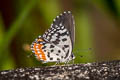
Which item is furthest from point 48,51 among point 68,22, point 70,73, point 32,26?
point 32,26

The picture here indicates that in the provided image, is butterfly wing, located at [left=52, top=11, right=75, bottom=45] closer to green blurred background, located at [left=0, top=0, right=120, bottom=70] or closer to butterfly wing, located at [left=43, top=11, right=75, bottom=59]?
butterfly wing, located at [left=43, top=11, right=75, bottom=59]

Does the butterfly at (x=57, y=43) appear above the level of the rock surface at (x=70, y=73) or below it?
above

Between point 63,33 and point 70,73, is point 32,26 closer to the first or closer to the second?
point 63,33

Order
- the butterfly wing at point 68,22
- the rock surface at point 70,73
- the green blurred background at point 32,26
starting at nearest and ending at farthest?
the rock surface at point 70,73
the butterfly wing at point 68,22
the green blurred background at point 32,26

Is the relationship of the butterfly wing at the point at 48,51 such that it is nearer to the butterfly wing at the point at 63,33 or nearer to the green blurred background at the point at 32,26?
the butterfly wing at the point at 63,33

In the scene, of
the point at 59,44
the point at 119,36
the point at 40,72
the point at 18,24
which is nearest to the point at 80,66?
the point at 40,72

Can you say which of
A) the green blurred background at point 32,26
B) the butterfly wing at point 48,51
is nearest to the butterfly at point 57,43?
the butterfly wing at point 48,51

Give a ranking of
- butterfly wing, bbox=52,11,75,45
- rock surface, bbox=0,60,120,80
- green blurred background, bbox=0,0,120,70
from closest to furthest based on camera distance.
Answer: rock surface, bbox=0,60,120,80 < butterfly wing, bbox=52,11,75,45 < green blurred background, bbox=0,0,120,70

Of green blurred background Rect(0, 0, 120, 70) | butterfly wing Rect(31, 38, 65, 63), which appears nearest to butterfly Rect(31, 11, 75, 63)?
butterfly wing Rect(31, 38, 65, 63)

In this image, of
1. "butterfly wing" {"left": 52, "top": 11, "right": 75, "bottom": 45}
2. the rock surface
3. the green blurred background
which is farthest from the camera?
the green blurred background

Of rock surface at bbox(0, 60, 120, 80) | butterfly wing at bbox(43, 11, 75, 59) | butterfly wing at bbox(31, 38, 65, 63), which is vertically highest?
butterfly wing at bbox(43, 11, 75, 59)
